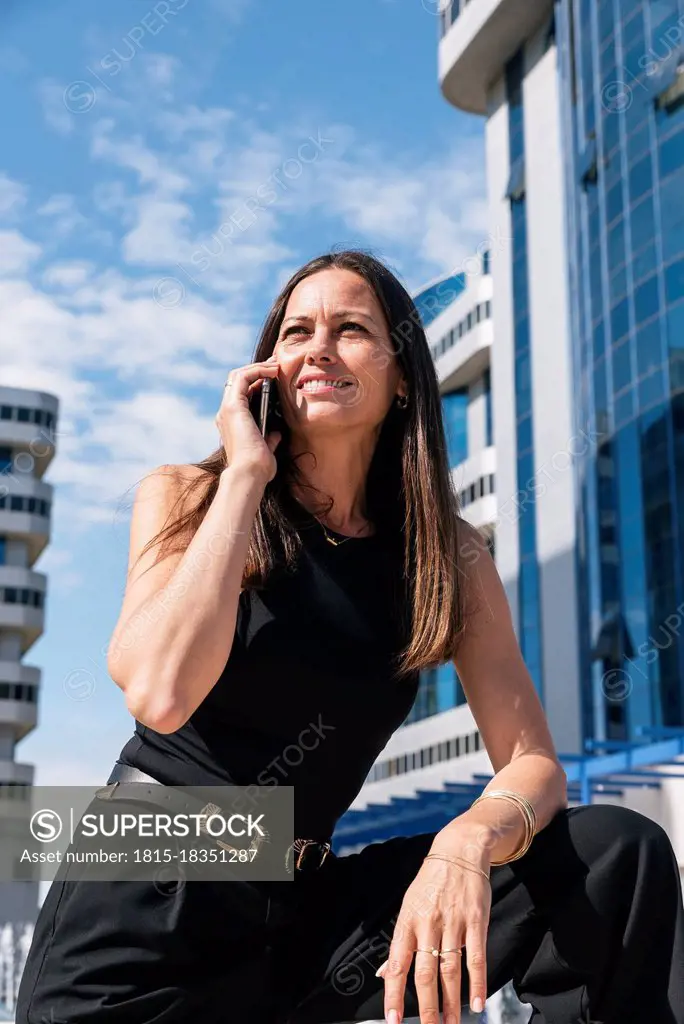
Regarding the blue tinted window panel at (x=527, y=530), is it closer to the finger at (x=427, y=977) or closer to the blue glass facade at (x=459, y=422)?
the blue glass facade at (x=459, y=422)

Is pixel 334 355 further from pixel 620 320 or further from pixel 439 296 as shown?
pixel 439 296

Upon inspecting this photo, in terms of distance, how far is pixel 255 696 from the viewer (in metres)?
2.06

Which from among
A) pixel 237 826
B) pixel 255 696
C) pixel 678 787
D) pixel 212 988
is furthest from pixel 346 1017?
pixel 678 787

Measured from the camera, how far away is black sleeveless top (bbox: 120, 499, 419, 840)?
6.63 feet

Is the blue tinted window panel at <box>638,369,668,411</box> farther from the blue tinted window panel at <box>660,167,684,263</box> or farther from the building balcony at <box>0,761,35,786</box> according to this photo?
the building balcony at <box>0,761,35,786</box>

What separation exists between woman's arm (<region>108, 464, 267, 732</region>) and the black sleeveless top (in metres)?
0.11

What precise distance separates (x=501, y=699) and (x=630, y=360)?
2395 cm

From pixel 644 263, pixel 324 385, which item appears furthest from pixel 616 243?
pixel 324 385

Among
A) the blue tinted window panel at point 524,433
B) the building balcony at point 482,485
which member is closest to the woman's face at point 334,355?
the blue tinted window panel at point 524,433

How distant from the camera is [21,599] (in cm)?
4875

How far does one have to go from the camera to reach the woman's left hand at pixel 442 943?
1726 millimetres

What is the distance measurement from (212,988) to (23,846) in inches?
Result: 1756

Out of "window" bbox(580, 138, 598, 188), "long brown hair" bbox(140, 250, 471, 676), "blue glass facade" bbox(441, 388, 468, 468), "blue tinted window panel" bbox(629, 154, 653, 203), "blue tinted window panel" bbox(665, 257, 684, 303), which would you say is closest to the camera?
"long brown hair" bbox(140, 250, 471, 676)

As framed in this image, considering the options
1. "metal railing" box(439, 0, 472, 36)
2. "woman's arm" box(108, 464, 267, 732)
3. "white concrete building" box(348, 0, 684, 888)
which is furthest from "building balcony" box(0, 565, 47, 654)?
"woman's arm" box(108, 464, 267, 732)
